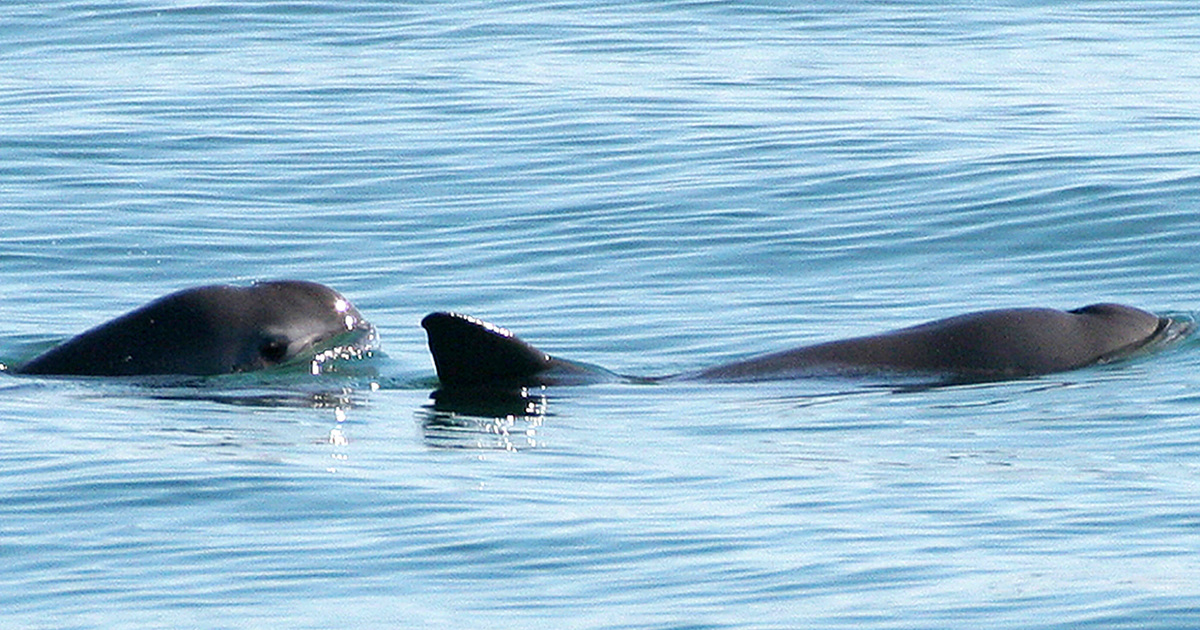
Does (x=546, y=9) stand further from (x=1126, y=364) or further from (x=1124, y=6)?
(x=1126, y=364)

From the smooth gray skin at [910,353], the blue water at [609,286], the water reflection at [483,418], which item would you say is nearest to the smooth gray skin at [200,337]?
the blue water at [609,286]

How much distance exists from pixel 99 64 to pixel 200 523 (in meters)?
18.5

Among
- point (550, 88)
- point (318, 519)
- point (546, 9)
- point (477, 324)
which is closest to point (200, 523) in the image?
point (318, 519)

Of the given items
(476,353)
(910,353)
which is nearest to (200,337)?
(476,353)

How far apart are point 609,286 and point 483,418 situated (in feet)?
15.2

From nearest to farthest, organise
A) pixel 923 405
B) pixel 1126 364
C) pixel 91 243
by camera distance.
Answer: pixel 923 405
pixel 1126 364
pixel 91 243

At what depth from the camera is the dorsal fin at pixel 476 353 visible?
43.7ft

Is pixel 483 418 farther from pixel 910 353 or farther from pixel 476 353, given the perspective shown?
pixel 910 353

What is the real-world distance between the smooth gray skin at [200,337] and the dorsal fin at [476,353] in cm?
110

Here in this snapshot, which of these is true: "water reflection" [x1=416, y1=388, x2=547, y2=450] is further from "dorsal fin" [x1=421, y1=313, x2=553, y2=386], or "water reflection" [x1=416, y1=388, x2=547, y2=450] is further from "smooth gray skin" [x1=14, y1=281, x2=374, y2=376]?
"smooth gray skin" [x1=14, y1=281, x2=374, y2=376]

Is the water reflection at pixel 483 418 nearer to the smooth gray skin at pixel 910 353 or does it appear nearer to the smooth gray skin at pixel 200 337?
the smooth gray skin at pixel 910 353

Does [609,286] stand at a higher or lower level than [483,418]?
Answer: higher

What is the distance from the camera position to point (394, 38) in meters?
29.7

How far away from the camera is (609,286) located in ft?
57.2
